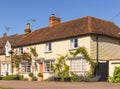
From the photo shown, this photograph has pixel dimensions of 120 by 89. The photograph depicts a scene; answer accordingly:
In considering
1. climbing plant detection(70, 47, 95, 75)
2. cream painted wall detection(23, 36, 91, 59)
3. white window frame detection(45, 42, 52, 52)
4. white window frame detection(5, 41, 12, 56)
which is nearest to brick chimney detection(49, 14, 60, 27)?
cream painted wall detection(23, 36, 91, 59)

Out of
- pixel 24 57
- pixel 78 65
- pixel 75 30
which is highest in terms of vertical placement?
pixel 75 30

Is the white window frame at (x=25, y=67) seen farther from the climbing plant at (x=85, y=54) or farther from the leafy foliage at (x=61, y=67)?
the climbing plant at (x=85, y=54)

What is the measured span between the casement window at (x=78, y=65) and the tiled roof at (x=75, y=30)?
3045mm

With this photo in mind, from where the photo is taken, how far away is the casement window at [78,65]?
1419 inches

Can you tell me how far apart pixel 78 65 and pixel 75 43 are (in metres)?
2.69

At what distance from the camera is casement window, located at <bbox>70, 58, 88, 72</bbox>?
36.0 m

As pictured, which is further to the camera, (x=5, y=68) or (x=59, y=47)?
(x=5, y=68)

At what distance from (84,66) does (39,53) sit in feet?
30.1

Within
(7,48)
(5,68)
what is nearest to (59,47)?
Result: (7,48)

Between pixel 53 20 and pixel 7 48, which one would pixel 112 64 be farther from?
pixel 7 48

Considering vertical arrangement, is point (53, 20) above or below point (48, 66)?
above

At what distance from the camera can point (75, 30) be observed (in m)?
38.3

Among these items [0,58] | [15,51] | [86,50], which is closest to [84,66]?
[86,50]

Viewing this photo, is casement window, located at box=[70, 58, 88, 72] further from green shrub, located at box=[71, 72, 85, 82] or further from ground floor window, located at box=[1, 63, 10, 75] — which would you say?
ground floor window, located at box=[1, 63, 10, 75]
